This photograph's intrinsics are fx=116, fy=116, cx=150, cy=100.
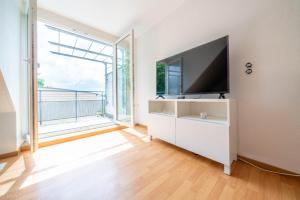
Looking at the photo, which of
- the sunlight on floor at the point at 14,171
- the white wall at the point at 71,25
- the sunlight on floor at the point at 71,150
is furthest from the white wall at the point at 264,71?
the sunlight on floor at the point at 14,171

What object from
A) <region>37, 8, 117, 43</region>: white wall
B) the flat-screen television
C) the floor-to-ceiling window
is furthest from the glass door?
the flat-screen television

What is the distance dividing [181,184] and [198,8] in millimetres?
2282

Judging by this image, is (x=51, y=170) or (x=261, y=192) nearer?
(x=261, y=192)

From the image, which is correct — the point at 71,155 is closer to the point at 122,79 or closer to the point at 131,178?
the point at 131,178

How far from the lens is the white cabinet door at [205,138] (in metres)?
1.11

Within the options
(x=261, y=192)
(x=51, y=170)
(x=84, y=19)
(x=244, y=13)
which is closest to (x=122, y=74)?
(x=84, y=19)

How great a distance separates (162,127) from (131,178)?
33.7 inches

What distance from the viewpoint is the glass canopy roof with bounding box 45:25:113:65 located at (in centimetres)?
286

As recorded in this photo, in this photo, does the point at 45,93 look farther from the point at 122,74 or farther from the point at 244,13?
the point at 244,13

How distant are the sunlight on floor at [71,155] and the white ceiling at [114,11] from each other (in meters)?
2.27

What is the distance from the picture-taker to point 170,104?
218 cm

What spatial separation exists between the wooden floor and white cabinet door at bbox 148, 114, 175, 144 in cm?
21

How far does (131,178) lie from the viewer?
3.46ft

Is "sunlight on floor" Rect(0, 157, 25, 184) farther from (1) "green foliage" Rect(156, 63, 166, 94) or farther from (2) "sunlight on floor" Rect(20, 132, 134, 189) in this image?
(1) "green foliage" Rect(156, 63, 166, 94)
